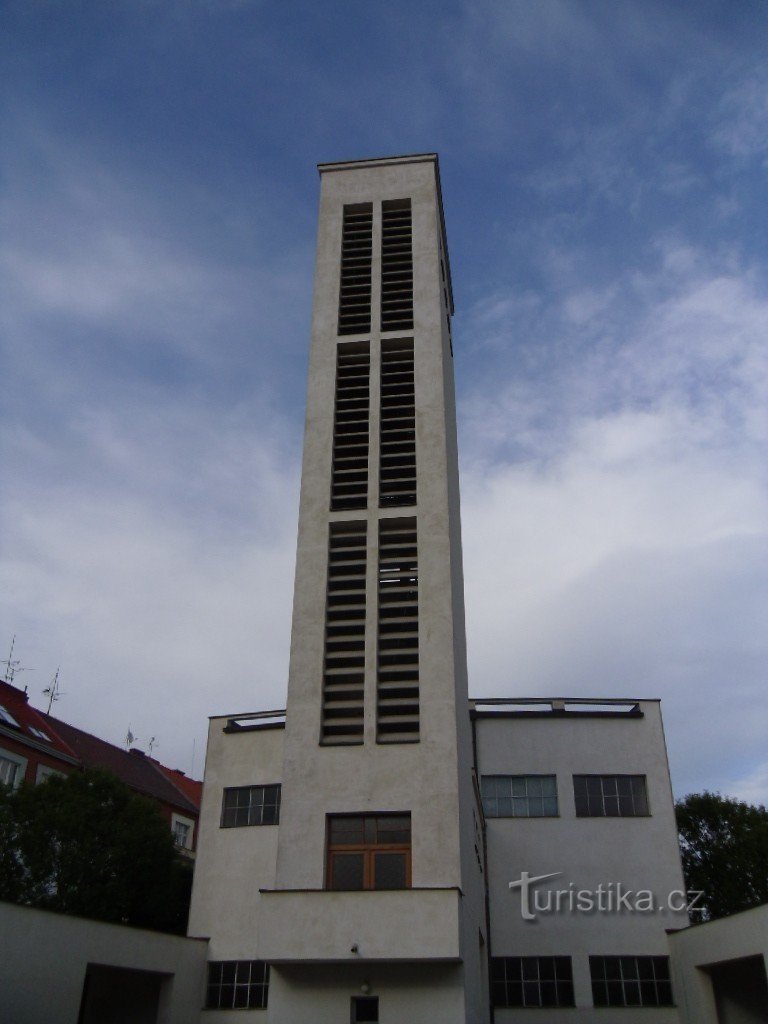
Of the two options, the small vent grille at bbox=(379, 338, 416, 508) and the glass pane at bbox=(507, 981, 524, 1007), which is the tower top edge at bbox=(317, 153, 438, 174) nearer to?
the small vent grille at bbox=(379, 338, 416, 508)

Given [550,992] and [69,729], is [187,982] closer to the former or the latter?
[550,992]

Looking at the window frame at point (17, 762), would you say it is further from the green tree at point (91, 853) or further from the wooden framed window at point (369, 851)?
the wooden framed window at point (369, 851)

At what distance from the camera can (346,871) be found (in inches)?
649

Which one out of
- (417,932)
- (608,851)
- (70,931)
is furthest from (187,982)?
(608,851)

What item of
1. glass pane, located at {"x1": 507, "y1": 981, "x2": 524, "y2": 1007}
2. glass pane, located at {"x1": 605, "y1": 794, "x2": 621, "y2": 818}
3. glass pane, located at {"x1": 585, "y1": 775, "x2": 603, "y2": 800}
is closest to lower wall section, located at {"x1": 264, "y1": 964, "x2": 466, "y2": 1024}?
glass pane, located at {"x1": 507, "y1": 981, "x2": 524, "y2": 1007}

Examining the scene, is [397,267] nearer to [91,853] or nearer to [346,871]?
[346,871]

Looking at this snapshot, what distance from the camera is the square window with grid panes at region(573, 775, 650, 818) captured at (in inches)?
981

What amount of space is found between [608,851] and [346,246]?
61.1 ft

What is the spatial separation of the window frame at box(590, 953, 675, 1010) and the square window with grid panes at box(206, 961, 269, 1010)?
8.77m

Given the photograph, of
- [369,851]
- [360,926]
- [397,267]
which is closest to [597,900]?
[369,851]

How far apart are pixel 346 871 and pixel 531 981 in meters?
9.69

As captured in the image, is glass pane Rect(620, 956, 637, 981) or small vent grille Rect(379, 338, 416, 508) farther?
glass pane Rect(620, 956, 637, 981)

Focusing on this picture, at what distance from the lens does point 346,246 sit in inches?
995

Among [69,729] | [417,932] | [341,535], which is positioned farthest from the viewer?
[69,729]
